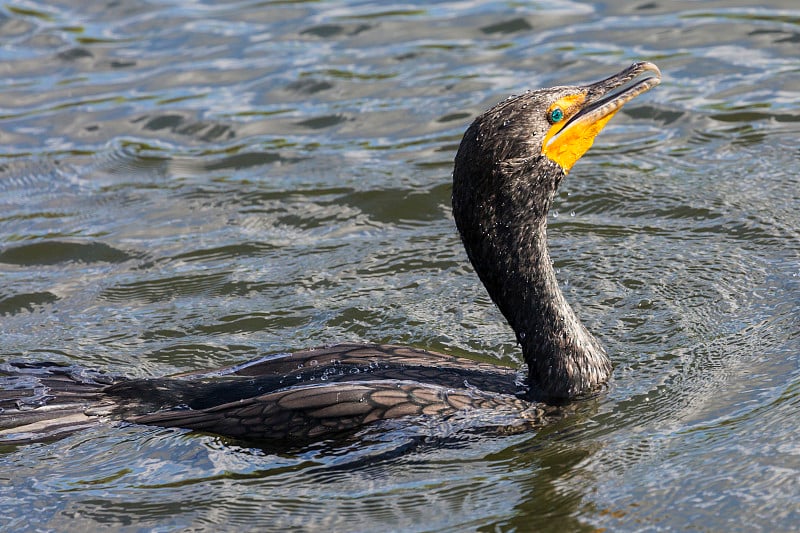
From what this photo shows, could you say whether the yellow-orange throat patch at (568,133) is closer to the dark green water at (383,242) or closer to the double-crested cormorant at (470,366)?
the double-crested cormorant at (470,366)

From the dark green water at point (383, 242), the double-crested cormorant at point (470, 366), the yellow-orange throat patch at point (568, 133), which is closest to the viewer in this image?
the dark green water at point (383, 242)

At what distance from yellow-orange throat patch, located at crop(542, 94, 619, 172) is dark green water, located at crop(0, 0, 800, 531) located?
4.48 feet

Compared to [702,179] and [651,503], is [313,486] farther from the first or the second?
[702,179]

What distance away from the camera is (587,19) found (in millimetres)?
13398

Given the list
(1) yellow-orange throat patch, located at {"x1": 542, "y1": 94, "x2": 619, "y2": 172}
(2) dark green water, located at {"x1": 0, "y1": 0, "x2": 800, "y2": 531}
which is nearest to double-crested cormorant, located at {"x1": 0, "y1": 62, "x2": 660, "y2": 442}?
(1) yellow-orange throat patch, located at {"x1": 542, "y1": 94, "x2": 619, "y2": 172}

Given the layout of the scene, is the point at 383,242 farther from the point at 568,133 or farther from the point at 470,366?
the point at 568,133

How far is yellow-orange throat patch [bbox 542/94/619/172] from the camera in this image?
676 cm

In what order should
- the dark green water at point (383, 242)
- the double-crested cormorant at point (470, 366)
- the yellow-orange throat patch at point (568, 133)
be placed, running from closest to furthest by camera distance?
1. the dark green water at point (383, 242)
2. the double-crested cormorant at point (470, 366)
3. the yellow-orange throat patch at point (568, 133)

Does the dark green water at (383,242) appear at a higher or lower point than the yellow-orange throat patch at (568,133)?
lower

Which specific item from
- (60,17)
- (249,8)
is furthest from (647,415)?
(60,17)

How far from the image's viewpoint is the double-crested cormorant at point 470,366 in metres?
6.61

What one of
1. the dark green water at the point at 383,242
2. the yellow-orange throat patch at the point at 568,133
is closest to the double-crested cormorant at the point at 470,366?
the yellow-orange throat patch at the point at 568,133

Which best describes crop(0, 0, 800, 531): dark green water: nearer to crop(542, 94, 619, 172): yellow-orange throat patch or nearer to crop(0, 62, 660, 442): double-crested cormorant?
crop(0, 62, 660, 442): double-crested cormorant

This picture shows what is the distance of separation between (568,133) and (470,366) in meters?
1.41
